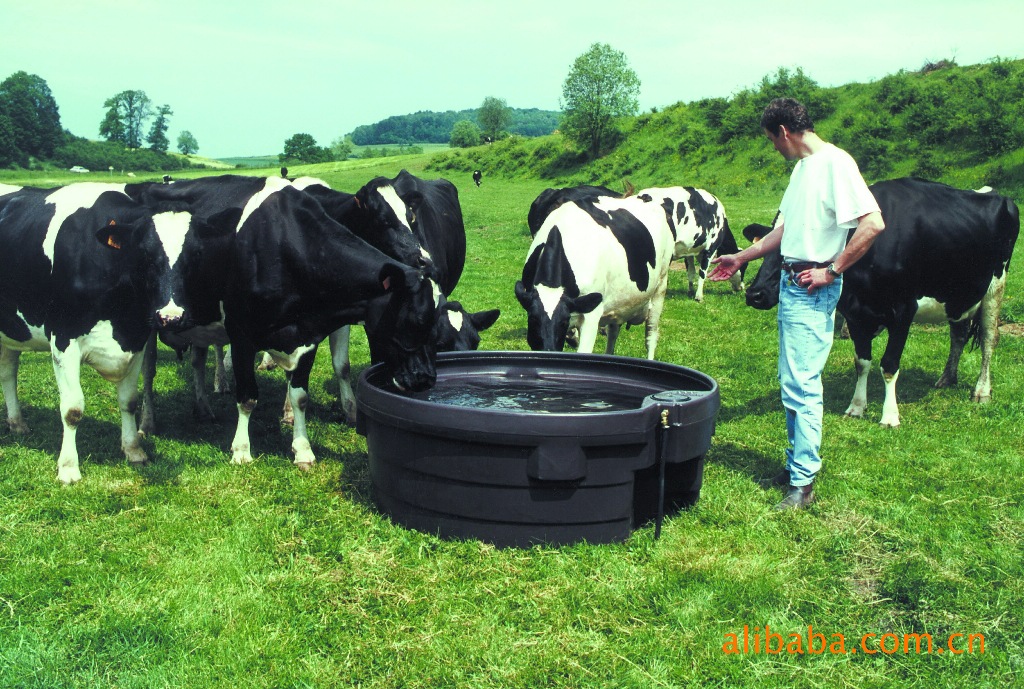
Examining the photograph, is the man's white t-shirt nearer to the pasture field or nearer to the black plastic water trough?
the black plastic water trough

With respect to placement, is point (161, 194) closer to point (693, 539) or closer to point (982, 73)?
point (693, 539)

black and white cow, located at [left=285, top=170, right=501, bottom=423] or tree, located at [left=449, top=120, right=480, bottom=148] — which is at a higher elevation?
tree, located at [left=449, top=120, right=480, bottom=148]

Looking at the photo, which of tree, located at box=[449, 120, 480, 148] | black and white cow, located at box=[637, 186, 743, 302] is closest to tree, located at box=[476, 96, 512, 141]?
tree, located at box=[449, 120, 480, 148]

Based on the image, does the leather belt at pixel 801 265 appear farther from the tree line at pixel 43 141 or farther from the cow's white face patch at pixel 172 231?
the tree line at pixel 43 141

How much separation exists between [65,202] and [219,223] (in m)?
1.12

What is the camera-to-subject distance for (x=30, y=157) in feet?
270

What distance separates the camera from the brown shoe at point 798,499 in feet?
17.5

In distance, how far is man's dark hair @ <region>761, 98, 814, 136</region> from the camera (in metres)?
5.08

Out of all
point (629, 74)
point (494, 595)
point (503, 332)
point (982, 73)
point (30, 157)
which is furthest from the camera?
point (30, 157)

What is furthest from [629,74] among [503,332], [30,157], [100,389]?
[30,157]

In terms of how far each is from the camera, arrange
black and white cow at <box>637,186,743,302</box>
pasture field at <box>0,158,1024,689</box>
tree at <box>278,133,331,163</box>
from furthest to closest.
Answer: tree at <box>278,133,331,163</box>
black and white cow at <box>637,186,743,302</box>
pasture field at <box>0,158,1024,689</box>

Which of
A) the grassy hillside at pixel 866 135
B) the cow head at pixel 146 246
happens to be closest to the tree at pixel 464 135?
the grassy hillside at pixel 866 135

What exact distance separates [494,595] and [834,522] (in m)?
2.32

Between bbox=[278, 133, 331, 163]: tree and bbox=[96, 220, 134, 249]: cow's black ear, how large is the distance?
9754 cm
